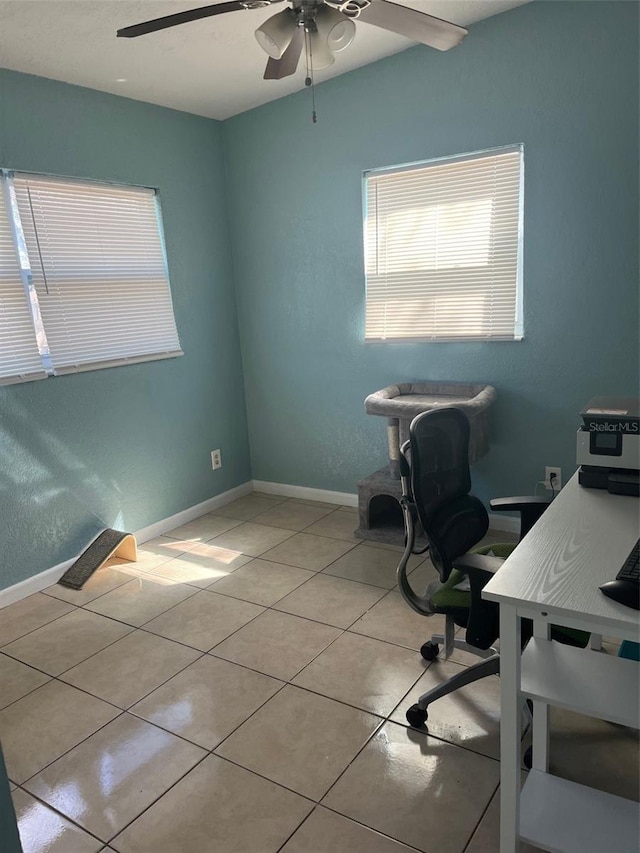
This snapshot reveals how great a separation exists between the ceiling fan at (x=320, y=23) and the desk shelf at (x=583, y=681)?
193 cm

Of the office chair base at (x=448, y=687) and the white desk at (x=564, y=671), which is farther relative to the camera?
the office chair base at (x=448, y=687)

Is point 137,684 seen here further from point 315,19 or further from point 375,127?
point 375,127

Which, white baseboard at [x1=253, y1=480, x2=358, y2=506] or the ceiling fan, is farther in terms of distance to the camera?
white baseboard at [x1=253, y1=480, x2=358, y2=506]

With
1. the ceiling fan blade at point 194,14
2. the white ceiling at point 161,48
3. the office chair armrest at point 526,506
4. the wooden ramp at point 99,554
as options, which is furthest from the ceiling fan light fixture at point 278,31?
the wooden ramp at point 99,554

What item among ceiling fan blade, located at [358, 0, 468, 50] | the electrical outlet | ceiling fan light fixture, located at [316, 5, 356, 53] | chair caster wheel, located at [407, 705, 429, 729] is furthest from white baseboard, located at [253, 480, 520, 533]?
ceiling fan light fixture, located at [316, 5, 356, 53]

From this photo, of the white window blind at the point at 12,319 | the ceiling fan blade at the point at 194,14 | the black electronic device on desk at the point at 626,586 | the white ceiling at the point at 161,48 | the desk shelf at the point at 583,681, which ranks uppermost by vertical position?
Result: the white ceiling at the point at 161,48

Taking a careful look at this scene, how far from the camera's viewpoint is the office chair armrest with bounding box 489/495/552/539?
2045 mm

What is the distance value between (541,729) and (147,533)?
105 inches

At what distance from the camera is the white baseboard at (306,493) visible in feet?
13.4

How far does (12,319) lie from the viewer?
297cm

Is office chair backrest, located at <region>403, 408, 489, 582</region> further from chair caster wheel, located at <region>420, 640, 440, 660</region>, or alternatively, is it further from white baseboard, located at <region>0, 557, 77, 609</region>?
white baseboard, located at <region>0, 557, 77, 609</region>

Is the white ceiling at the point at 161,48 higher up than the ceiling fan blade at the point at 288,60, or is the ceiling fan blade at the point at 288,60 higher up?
the white ceiling at the point at 161,48

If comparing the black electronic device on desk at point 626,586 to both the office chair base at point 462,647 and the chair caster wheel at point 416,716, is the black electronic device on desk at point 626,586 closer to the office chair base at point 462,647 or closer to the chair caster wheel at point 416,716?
the office chair base at point 462,647

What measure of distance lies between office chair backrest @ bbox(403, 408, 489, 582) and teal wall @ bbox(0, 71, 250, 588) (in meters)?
2.17
